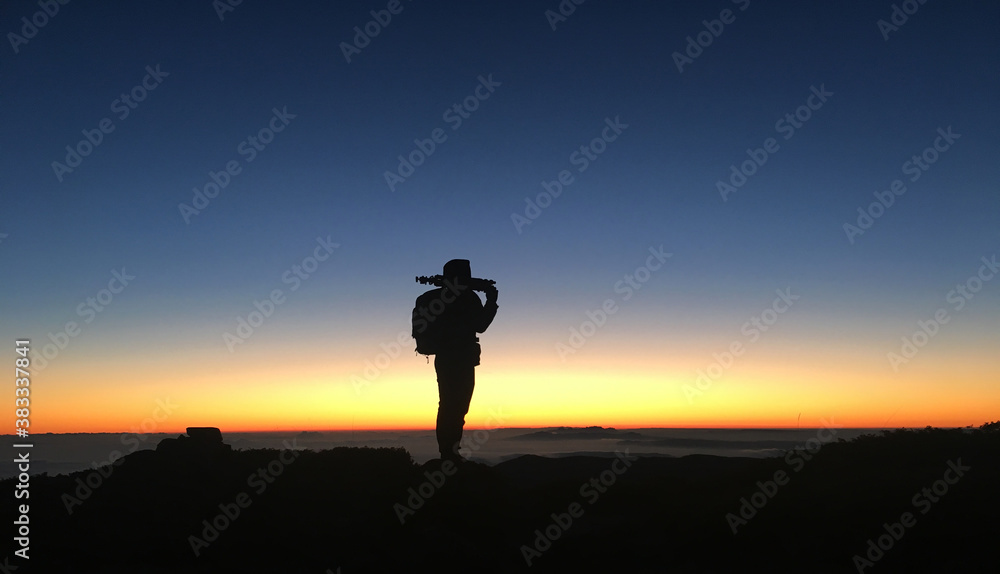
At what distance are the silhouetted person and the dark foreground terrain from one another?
1146 mm

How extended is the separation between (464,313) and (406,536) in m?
5.98

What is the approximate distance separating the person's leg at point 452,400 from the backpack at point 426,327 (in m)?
0.31

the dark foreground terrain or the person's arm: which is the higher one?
the person's arm

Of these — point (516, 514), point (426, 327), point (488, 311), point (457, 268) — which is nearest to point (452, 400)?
point (426, 327)

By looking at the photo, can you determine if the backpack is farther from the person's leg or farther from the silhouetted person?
the person's leg

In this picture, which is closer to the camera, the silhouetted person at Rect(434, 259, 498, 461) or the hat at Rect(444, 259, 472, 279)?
the silhouetted person at Rect(434, 259, 498, 461)

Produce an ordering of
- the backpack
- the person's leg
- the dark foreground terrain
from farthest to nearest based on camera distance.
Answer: the backpack → the person's leg → the dark foreground terrain

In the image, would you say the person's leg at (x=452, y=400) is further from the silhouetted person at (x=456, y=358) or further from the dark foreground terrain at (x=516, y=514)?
the dark foreground terrain at (x=516, y=514)

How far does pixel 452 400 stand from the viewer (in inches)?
591

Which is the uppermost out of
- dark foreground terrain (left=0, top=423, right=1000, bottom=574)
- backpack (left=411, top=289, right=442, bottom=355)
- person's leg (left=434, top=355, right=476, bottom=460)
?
backpack (left=411, top=289, right=442, bottom=355)

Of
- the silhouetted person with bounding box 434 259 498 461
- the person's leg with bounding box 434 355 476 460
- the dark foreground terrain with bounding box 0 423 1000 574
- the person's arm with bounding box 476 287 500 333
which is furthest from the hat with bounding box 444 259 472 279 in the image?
the dark foreground terrain with bounding box 0 423 1000 574

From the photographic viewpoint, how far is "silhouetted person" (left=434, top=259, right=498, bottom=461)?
14953 mm

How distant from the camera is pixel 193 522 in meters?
10.4

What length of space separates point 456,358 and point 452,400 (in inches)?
34.8
